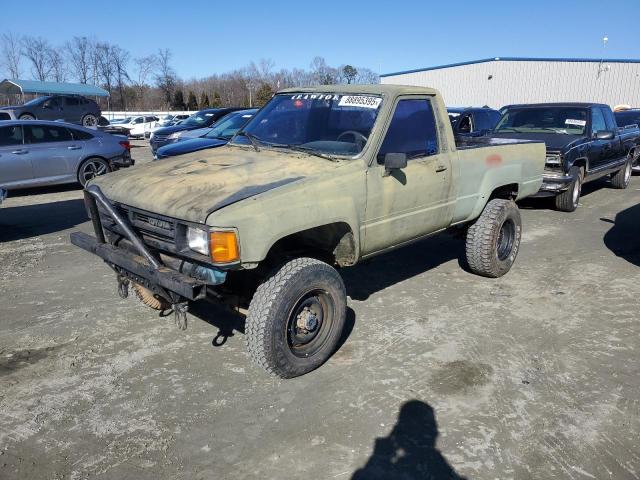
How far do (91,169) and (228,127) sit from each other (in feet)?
9.97

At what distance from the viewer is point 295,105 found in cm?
441

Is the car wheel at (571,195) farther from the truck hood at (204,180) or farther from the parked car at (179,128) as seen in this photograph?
the parked car at (179,128)

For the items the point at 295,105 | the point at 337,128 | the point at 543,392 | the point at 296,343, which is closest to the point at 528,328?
the point at 543,392

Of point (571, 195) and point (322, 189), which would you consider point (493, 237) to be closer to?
point (322, 189)

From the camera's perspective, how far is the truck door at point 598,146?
8.73 meters

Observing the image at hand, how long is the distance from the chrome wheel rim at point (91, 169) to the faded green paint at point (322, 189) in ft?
23.3

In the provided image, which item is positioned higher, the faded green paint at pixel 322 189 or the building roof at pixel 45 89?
the building roof at pixel 45 89

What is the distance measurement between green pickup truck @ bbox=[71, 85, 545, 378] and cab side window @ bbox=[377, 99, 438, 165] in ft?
0.04

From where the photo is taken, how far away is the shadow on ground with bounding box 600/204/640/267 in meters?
6.29

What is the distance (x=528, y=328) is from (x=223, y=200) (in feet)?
9.36

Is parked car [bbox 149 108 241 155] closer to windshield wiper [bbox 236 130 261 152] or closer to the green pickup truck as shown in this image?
windshield wiper [bbox 236 130 261 152]

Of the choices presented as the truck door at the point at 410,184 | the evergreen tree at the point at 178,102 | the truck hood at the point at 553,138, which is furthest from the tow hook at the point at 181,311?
the evergreen tree at the point at 178,102

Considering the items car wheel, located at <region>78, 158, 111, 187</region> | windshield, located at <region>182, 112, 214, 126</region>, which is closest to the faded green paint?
car wheel, located at <region>78, 158, 111, 187</region>

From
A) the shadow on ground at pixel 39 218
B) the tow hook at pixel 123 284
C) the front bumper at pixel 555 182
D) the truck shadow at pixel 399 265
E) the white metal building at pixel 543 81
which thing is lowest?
the truck shadow at pixel 399 265
